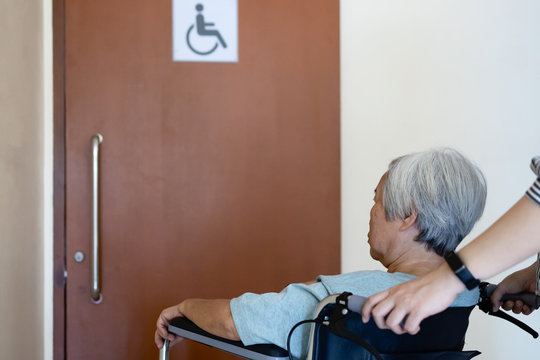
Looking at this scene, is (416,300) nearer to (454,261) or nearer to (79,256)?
(454,261)

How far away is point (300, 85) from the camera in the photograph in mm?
2465

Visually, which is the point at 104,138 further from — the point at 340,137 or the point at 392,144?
the point at 392,144

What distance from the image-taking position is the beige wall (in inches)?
73.9

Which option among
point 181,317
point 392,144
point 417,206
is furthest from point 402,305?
point 392,144

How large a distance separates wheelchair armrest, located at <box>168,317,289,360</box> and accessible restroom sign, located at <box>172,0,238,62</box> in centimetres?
137

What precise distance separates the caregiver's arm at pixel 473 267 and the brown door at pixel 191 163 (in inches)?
62.3

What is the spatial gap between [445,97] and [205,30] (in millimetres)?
992

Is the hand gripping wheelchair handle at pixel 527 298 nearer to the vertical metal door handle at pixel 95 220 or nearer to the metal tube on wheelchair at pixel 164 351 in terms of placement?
the metal tube on wheelchair at pixel 164 351

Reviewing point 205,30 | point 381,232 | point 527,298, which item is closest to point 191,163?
point 205,30

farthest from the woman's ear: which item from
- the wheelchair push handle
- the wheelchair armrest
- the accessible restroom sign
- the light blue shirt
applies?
the accessible restroom sign

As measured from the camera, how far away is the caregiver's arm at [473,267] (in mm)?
838

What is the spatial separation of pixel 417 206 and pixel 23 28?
153 centimetres

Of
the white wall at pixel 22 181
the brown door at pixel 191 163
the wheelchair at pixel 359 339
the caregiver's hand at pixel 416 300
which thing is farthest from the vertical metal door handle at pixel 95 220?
the caregiver's hand at pixel 416 300

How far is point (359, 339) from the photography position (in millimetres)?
929
